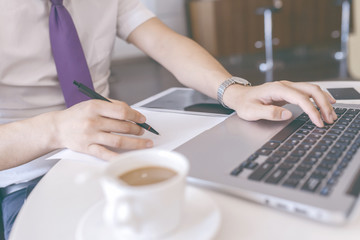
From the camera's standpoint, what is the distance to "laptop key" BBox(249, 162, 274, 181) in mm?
470

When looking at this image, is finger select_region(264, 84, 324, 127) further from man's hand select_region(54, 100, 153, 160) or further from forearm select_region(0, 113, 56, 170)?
forearm select_region(0, 113, 56, 170)

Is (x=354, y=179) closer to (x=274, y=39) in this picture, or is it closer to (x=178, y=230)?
(x=178, y=230)

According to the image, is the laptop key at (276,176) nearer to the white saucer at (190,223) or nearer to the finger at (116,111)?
the white saucer at (190,223)

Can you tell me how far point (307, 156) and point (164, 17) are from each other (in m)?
4.88

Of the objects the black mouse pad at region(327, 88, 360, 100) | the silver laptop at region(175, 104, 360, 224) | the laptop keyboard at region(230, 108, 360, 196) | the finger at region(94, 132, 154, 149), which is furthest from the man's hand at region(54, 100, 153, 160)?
the black mouse pad at region(327, 88, 360, 100)

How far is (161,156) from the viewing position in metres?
0.42

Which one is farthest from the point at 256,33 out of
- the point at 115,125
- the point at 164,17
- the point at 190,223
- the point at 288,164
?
the point at 190,223

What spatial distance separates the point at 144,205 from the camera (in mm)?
350

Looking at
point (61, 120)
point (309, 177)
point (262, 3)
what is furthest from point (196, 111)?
point (262, 3)

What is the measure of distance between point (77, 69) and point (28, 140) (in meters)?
0.27

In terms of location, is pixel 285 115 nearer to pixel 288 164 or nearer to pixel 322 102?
pixel 322 102

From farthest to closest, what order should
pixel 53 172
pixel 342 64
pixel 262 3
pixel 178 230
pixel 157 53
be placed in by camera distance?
pixel 262 3
pixel 342 64
pixel 157 53
pixel 53 172
pixel 178 230

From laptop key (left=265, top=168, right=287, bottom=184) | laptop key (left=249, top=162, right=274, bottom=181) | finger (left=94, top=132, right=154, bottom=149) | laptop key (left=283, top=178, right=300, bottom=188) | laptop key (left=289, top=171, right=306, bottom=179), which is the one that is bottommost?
laptop key (left=289, top=171, right=306, bottom=179)

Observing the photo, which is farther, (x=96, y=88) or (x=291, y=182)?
(x=96, y=88)
